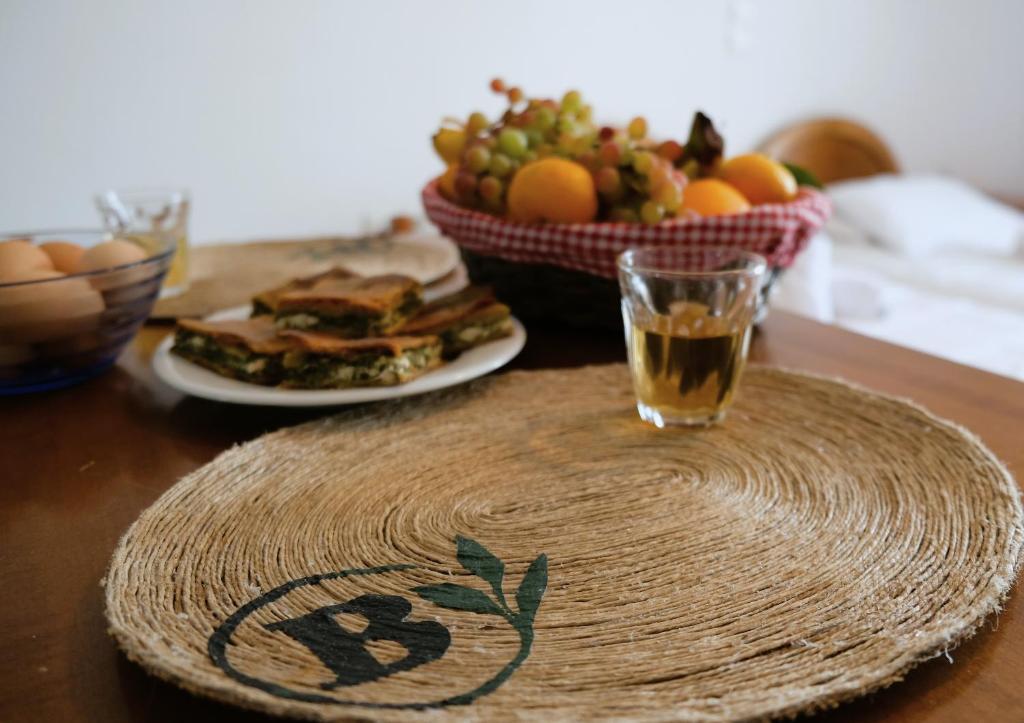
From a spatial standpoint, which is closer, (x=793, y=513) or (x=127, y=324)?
(x=793, y=513)

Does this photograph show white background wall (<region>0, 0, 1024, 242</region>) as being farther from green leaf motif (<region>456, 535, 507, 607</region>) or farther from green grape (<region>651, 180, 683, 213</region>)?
green leaf motif (<region>456, 535, 507, 607</region>)

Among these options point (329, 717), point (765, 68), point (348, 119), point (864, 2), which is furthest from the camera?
point (864, 2)

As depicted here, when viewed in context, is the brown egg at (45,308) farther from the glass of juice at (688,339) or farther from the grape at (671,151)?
the grape at (671,151)

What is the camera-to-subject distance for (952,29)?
3.09m

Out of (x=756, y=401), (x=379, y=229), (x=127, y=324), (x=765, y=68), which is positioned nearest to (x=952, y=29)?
(x=765, y=68)

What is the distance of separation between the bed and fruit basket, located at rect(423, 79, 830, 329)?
28.3 inches

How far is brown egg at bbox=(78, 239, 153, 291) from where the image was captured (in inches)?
27.4

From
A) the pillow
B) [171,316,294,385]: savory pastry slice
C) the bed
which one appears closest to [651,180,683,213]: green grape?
[171,316,294,385]: savory pastry slice

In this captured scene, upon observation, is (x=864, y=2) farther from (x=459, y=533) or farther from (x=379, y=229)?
(x=459, y=533)

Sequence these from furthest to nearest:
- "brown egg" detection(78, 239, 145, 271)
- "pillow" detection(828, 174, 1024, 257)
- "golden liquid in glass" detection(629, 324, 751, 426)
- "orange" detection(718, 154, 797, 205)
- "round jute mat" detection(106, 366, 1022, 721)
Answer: "pillow" detection(828, 174, 1024, 257), "orange" detection(718, 154, 797, 205), "brown egg" detection(78, 239, 145, 271), "golden liquid in glass" detection(629, 324, 751, 426), "round jute mat" detection(106, 366, 1022, 721)

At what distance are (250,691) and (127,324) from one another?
1.66ft

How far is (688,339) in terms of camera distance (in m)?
0.62

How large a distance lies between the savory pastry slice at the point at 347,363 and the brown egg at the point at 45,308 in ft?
0.59

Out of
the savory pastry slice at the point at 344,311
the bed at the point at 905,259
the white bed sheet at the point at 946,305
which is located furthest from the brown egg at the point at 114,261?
the bed at the point at 905,259
